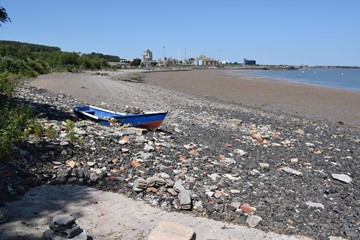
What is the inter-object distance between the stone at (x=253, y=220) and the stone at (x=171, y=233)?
1.29 metres

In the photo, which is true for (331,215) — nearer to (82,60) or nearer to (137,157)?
(137,157)

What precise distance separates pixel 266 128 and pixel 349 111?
33.9 feet

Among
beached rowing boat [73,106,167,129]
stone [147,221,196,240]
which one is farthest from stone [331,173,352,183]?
beached rowing boat [73,106,167,129]

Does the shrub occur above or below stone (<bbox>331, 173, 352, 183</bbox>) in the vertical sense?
above

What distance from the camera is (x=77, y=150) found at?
7.33 meters

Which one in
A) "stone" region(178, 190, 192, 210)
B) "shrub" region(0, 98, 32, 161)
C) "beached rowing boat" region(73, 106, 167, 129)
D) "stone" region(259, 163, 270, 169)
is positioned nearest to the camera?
"stone" region(178, 190, 192, 210)

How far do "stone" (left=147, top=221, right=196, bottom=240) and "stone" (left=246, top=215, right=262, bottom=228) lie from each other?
50.6 inches

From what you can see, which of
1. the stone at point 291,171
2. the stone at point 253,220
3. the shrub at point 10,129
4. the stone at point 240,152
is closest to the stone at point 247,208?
the stone at point 253,220

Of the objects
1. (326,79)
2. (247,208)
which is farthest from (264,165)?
(326,79)

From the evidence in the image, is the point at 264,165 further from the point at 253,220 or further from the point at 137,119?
the point at 137,119

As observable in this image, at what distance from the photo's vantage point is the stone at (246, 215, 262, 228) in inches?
200

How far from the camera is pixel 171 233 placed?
4.16 meters

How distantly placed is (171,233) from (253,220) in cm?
162

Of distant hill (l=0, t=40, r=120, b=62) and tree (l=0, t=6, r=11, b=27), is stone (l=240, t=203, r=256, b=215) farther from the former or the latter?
distant hill (l=0, t=40, r=120, b=62)
